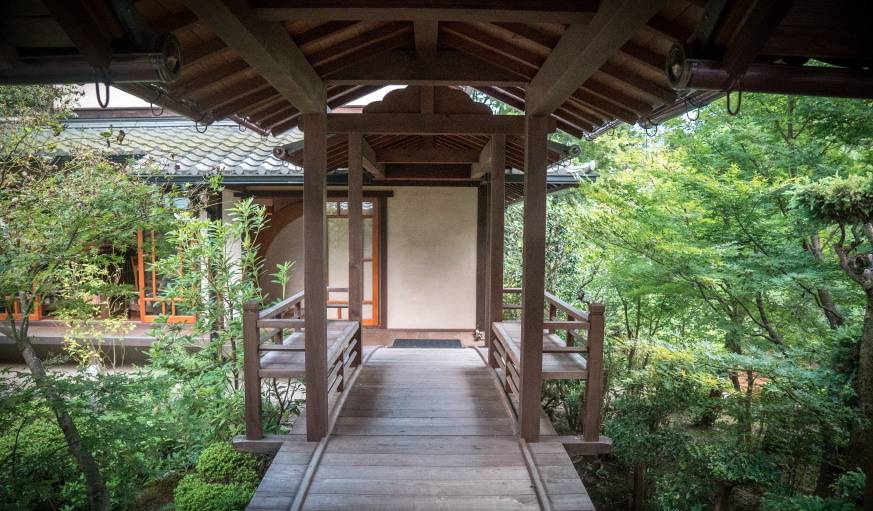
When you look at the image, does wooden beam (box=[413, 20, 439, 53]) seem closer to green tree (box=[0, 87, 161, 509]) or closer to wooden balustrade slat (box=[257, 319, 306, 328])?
wooden balustrade slat (box=[257, 319, 306, 328])

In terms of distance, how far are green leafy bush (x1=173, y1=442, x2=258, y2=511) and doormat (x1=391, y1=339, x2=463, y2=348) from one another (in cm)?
362

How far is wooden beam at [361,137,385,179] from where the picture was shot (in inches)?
240

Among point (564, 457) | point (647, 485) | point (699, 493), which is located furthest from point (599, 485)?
point (564, 457)

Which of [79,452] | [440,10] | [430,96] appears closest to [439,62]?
[430,96]

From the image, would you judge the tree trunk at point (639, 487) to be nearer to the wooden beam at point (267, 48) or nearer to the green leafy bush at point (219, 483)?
the green leafy bush at point (219, 483)

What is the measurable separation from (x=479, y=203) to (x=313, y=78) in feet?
17.5

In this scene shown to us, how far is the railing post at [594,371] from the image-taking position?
3982mm

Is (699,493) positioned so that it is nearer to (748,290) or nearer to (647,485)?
(647,485)

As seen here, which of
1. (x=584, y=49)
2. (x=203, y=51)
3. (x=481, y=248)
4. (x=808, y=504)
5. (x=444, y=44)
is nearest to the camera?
(x=584, y=49)

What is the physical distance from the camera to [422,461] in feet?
12.2

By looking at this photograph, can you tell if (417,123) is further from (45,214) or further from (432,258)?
(432,258)

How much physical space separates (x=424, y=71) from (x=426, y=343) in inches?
202

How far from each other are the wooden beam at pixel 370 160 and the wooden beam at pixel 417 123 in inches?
47.9

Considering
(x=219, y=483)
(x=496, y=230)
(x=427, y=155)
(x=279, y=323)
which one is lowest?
(x=219, y=483)
